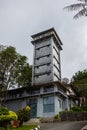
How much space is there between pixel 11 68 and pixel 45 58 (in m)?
14.0

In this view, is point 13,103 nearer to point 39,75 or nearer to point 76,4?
point 39,75

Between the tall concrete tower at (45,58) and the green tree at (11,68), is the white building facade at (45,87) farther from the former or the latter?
the green tree at (11,68)

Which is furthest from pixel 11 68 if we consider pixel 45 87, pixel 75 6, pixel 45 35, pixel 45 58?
pixel 75 6

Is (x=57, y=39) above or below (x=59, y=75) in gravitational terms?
above

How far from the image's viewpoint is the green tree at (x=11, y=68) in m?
38.5

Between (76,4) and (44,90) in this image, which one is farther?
(44,90)

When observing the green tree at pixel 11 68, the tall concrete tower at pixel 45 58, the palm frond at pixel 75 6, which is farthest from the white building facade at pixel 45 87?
the palm frond at pixel 75 6

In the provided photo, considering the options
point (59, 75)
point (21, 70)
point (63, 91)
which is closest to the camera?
point (21, 70)

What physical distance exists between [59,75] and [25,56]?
17.0m

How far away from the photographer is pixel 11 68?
40000 mm

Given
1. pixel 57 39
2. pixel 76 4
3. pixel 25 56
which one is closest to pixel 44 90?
pixel 25 56

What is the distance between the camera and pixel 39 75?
5256 centimetres

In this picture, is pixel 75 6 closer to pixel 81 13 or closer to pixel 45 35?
pixel 81 13

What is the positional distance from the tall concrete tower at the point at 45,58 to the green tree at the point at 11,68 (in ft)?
31.0
